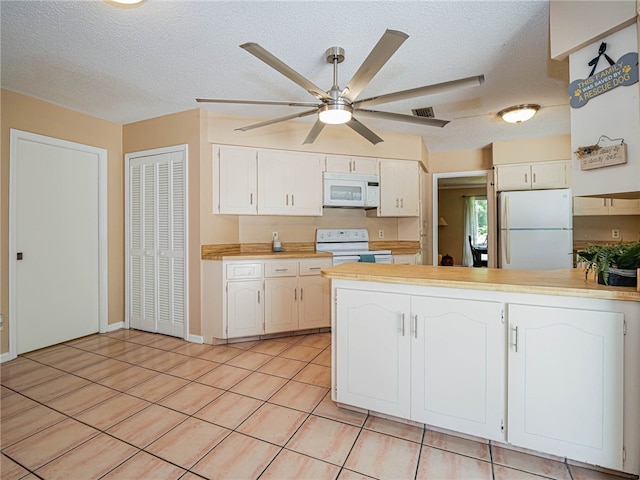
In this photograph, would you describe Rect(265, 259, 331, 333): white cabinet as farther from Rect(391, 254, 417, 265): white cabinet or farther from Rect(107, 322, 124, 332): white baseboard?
Rect(107, 322, 124, 332): white baseboard

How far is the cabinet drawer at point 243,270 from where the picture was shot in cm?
329

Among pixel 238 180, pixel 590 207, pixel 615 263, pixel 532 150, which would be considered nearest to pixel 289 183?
pixel 238 180

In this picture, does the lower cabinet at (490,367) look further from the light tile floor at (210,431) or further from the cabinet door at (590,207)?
the cabinet door at (590,207)

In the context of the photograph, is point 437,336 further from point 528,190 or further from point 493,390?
point 528,190

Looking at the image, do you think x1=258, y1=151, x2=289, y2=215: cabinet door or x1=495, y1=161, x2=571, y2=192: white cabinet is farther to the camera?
x1=495, y1=161, x2=571, y2=192: white cabinet

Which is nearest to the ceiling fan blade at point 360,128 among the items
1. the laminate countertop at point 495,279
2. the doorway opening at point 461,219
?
the laminate countertop at point 495,279

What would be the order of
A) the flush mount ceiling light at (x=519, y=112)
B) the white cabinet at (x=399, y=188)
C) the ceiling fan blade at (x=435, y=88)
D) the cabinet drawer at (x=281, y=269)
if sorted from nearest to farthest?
the ceiling fan blade at (x=435, y=88), the flush mount ceiling light at (x=519, y=112), the cabinet drawer at (x=281, y=269), the white cabinet at (x=399, y=188)

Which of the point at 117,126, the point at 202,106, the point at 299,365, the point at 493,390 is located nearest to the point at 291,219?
the point at 202,106

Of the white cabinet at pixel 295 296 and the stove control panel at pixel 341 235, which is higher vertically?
the stove control panel at pixel 341 235

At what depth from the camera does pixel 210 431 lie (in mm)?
1851

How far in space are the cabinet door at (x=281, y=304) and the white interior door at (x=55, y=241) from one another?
6.26 feet

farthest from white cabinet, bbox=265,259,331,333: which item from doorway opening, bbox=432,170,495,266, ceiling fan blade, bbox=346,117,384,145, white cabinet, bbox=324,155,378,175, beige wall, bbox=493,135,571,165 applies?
doorway opening, bbox=432,170,495,266

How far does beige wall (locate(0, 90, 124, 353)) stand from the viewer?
283 cm

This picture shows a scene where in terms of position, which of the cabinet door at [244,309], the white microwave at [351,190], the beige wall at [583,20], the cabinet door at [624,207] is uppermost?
the beige wall at [583,20]
